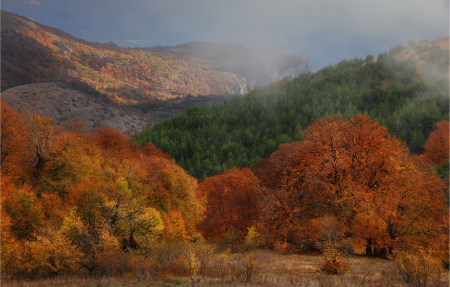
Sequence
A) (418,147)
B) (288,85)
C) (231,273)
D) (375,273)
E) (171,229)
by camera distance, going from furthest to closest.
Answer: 1. (288,85)
2. (418,147)
3. (171,229)
4. (375,273)
5. (231,273)

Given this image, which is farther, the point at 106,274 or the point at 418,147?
the point at 418,147

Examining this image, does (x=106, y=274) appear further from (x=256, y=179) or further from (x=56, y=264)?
(x=256, y=179)

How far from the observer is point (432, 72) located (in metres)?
109

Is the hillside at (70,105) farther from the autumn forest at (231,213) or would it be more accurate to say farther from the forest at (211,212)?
the forest at (211,212)

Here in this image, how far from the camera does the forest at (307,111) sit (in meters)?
89.7

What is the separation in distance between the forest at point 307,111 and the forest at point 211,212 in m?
48.5

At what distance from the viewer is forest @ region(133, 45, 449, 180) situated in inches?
3531

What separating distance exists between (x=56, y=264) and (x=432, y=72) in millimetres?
125471

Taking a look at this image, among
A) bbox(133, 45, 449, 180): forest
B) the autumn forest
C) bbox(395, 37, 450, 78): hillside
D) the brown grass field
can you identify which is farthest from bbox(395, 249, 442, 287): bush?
bbox(395, 37, 450, 78): hillside

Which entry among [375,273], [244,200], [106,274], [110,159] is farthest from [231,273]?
[110,159]

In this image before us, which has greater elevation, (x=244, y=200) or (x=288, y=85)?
(x=288, y=85)

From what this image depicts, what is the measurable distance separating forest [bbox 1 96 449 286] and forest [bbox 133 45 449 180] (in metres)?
48.5

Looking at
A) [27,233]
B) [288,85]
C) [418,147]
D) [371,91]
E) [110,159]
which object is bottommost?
[27,233]

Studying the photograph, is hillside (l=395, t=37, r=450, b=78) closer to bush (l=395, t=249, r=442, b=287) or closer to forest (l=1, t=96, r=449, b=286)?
forest (l=1, t=96, r=449, b=286)
